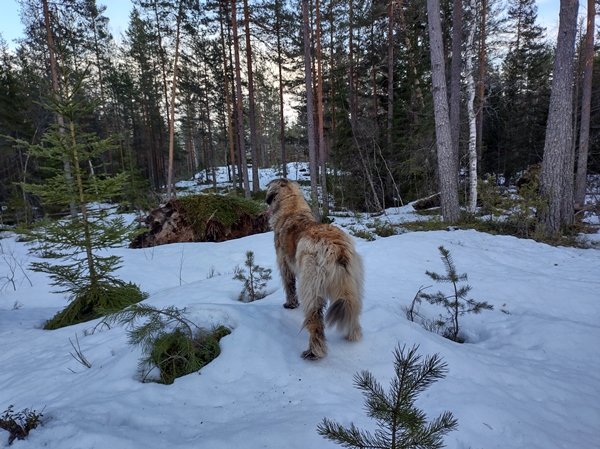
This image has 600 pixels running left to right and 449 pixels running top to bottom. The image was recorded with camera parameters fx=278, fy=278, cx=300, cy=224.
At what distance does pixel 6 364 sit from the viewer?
2.67m

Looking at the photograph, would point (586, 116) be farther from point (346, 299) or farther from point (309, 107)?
point (346, 299)

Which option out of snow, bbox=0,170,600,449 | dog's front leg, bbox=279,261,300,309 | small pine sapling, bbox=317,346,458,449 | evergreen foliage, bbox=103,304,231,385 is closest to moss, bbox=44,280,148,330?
snow, bbox=0,170,600,449

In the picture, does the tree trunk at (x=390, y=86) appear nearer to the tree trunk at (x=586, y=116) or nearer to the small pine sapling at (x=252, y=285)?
the tree trunk at (x=586, y=116)

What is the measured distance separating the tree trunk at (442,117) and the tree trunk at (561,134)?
6.82 ft

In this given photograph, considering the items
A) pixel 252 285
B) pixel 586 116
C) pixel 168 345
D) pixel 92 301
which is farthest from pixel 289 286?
pixel 586 116

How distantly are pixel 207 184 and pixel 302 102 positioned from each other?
1498 cm

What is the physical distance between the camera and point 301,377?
2.05 meters

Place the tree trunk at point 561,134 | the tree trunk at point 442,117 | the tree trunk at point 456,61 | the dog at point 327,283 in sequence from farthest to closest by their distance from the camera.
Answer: the tree trunk at point 456,61 → the tree trunk at point 442,117 → the tree trunk at point 561,134 → the dog at point 327,283

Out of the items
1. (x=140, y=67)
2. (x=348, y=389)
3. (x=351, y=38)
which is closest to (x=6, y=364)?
(x=348, y=389)

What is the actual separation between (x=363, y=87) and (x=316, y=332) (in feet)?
67.4

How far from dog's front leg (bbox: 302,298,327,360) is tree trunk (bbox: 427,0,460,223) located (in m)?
7.30

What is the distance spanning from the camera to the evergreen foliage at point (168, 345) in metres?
2.13

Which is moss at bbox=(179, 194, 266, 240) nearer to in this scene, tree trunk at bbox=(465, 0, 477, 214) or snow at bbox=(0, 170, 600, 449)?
→ snow at bbox=(0, 170, 600, 449)

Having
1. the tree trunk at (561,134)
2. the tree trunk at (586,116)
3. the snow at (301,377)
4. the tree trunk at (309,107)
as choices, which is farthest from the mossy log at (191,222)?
the tree trunk at (586,116)
